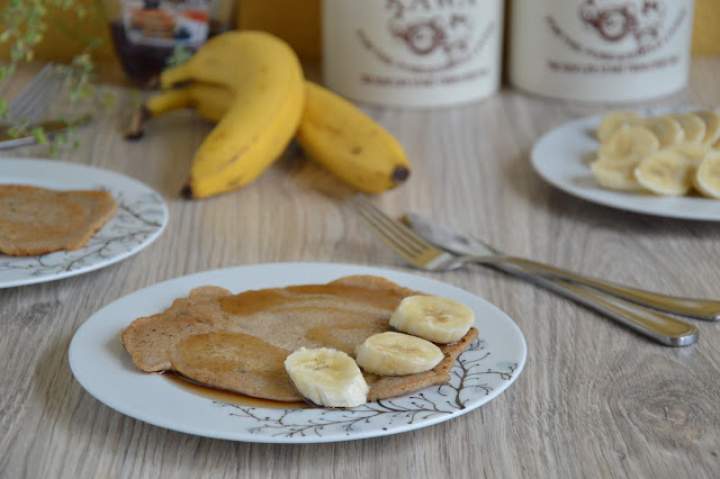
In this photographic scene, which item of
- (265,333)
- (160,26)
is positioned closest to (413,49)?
(160,26)

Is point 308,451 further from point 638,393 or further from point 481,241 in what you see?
point 481,241

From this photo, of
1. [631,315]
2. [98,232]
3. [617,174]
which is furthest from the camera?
[617,174]

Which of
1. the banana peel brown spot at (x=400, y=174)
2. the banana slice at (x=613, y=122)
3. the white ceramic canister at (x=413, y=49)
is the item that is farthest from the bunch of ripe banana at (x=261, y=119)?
the banana slice at (x=613, y=122)

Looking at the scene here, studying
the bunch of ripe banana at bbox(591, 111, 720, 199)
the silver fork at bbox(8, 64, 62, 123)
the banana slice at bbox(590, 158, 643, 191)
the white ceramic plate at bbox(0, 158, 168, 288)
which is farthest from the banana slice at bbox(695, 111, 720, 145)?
the silver fork at bbox(8, 64, 62, 123)

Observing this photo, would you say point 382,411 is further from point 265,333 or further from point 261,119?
point 261,119

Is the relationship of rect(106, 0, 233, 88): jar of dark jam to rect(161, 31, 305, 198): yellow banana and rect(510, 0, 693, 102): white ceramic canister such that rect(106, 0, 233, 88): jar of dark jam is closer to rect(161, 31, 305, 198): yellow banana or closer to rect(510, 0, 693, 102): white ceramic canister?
rect(161, 31, 305, 198): yellow banana

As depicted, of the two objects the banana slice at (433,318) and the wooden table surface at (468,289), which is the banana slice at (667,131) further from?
the banana slice at (433,318)
